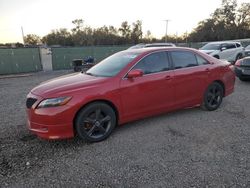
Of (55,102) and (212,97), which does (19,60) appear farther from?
(212,97)

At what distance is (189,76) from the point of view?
4.89m

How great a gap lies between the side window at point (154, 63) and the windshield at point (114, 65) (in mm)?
212

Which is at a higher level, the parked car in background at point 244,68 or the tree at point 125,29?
the tree at point 125,29

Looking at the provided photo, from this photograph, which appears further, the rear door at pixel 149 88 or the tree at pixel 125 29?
the tree at pixel 125 29

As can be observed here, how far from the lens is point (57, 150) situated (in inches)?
149

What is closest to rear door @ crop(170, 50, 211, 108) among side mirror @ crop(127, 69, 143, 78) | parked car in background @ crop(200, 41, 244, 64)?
side mirror @ crop(127, 69, 143, 78)

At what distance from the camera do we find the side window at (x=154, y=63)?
4406 mm

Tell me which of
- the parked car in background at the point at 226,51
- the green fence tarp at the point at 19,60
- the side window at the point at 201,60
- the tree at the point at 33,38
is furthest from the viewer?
the tree at the point at 33,38

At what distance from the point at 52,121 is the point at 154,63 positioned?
7.25 feet

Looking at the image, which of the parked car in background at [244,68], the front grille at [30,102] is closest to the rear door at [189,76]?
the front grille at [30,102]

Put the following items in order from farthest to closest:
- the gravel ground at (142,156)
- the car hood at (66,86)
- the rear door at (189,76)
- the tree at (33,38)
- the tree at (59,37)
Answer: the tree at (33,38) < the tree at (59,37) < the rear door at (189,76) < the car hood at (66,86) < the gravel ground at (142,156)

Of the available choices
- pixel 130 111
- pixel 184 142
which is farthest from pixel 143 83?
pixel 184 142

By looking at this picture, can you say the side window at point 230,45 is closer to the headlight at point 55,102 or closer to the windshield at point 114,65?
the windshield at point 114,65

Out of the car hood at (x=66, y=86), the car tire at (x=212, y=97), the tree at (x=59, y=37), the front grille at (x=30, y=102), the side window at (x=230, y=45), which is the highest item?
the tree at (x=59, y=37)
